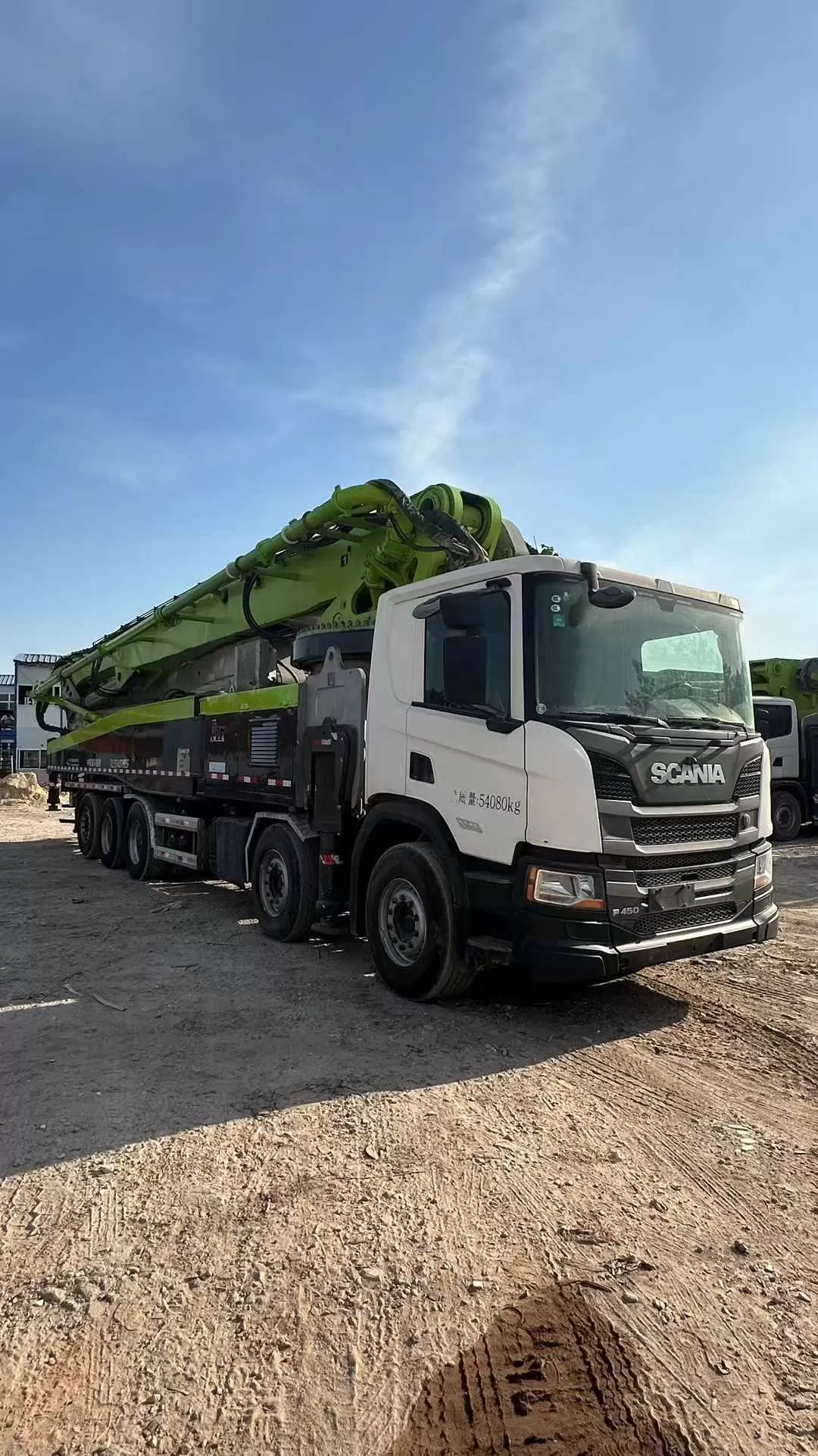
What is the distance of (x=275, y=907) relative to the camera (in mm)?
7559

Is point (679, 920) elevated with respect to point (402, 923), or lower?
elevated

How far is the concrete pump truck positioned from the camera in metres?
4.66

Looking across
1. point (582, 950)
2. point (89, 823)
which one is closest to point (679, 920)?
point (582, 950)

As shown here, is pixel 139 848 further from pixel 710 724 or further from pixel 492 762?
pixel 710 724

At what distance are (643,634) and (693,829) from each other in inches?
48.9

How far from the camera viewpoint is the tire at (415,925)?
206 inches

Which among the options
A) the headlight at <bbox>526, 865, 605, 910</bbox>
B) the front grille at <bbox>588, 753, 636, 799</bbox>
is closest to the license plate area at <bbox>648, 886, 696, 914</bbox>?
the headlight at <bbox>526, 865, 605, 910</bbox>

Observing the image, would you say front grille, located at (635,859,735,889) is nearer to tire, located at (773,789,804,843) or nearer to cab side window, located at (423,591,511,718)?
cab side window, located at (423,591,511,718)

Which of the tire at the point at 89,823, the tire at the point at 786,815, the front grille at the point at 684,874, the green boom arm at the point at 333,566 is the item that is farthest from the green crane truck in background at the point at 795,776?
the tire at the point at 89,823

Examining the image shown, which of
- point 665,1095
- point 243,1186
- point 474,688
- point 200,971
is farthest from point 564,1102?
point 200,971

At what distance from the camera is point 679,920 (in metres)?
4.88

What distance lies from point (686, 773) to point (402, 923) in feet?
7.10

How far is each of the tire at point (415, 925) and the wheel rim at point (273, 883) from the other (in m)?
1.58

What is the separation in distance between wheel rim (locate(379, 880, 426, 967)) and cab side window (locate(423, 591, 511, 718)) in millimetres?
1308
